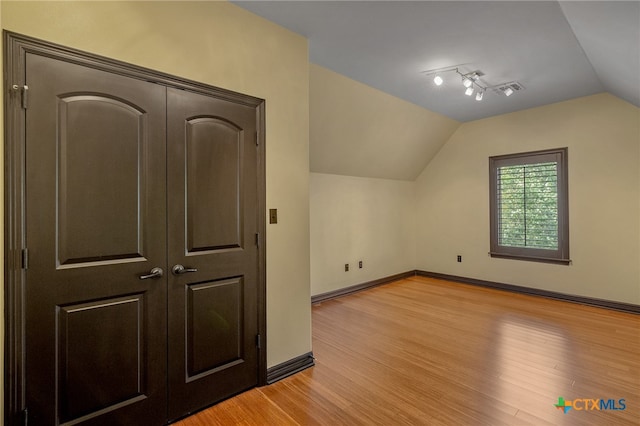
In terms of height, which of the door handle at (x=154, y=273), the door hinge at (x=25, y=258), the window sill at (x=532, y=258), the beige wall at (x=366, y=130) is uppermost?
the beige wall at (x=366, y=130)

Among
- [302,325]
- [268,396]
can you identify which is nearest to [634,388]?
[302,325]

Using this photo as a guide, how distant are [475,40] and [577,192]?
9.83 ft

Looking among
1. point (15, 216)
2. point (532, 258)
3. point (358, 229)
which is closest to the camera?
point (15, 216)

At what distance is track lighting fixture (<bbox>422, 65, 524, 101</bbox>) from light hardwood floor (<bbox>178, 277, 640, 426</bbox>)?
263 cm

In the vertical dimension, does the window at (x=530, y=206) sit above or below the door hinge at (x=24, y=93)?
below

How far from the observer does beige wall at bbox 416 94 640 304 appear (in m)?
4.09

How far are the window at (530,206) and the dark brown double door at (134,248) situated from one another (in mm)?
4322

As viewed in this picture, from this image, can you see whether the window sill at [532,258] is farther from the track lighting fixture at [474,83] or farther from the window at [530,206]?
the track lighting fixture at [474,83]

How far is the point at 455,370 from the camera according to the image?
8.58ft

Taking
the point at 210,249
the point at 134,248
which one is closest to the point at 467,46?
the point at 210,249

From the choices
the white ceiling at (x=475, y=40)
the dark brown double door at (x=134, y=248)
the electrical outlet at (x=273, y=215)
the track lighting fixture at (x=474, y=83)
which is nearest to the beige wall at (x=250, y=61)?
the electrical outlet at (x=273, y=215)

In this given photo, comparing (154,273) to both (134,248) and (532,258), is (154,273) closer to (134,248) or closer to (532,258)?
(134,248)

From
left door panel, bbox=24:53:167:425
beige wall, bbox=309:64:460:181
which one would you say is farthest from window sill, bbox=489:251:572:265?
Answer: left door panel, bbox=24:53:167:425

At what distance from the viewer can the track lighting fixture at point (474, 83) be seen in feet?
11.2
